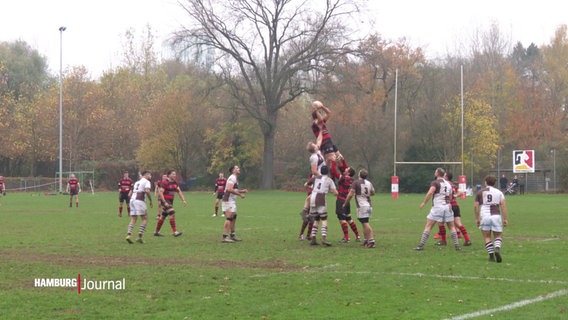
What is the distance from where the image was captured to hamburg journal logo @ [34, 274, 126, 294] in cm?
1150

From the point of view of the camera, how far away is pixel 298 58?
62719mm

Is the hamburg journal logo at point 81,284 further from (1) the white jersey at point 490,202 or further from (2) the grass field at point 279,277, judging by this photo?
(1) the white jersey at point 490,202

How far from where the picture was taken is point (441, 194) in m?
16.9

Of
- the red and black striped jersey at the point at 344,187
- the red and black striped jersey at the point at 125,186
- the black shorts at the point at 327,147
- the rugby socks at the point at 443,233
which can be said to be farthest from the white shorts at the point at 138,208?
the red and black striped jersey at the point at 125,186

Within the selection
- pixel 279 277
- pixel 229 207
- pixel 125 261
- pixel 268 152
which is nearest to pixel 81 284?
pixel 125 261

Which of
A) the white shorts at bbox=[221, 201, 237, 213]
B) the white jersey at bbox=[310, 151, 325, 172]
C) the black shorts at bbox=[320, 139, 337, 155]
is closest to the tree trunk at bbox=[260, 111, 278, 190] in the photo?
the white shorts at bbox=[221, 201, 237, 213]

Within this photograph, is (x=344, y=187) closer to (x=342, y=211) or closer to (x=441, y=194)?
(x=342, y=211)

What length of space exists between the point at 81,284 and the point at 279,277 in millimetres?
3365

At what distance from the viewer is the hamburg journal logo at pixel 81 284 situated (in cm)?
1150

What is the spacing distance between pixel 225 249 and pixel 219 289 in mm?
5919

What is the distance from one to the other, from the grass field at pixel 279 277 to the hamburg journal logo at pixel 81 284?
7.3 inches

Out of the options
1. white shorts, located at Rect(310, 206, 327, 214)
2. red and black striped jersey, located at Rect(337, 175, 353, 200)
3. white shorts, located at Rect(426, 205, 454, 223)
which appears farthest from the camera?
red and black striped jersey, located at Rect(337, 175, 353, 200)

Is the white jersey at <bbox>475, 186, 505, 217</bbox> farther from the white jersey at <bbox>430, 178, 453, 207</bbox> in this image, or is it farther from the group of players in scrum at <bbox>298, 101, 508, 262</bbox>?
the white jersey at <bbox>430, 178, 453, 207</bbox>

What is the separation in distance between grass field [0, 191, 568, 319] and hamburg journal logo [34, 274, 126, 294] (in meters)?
0.18
